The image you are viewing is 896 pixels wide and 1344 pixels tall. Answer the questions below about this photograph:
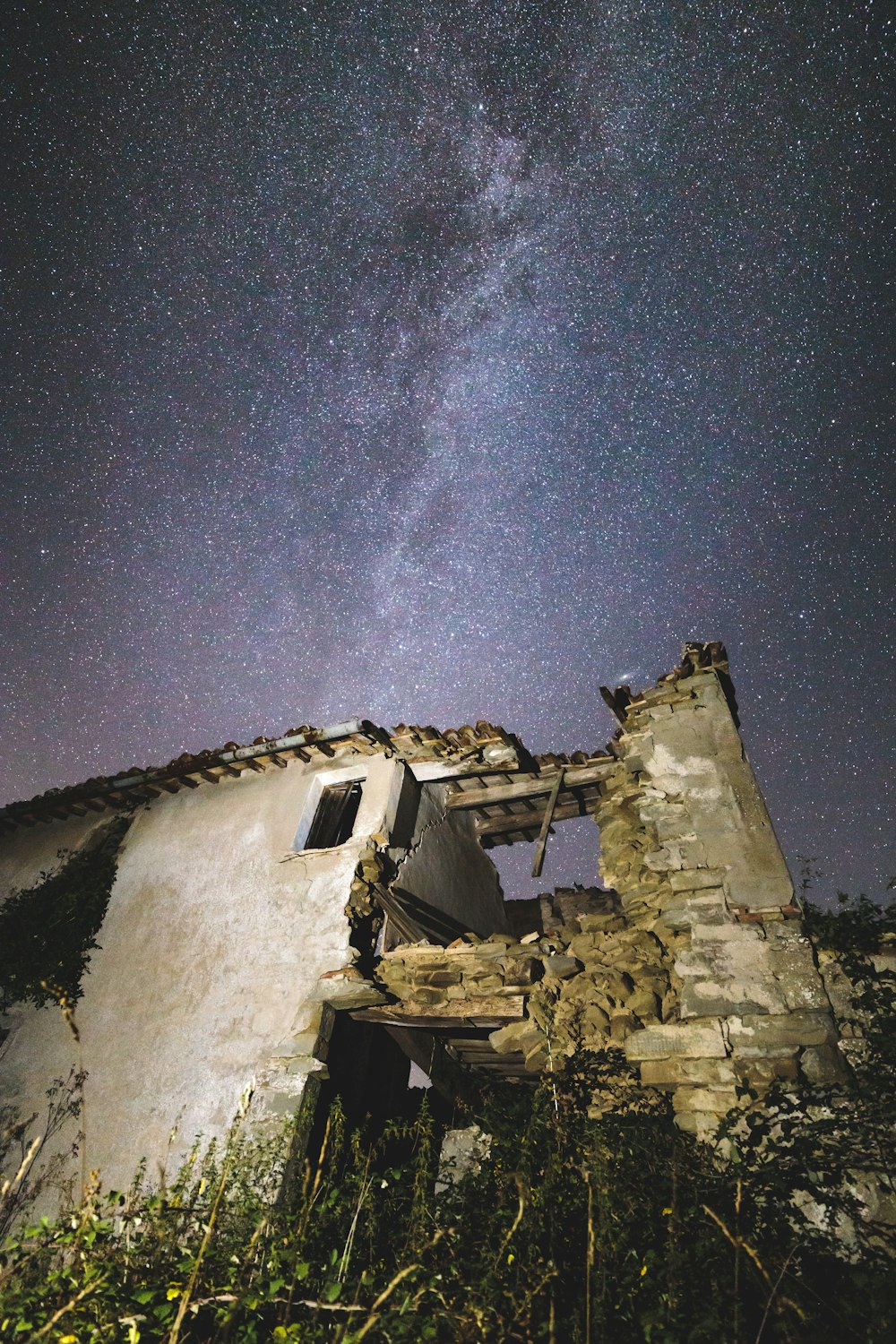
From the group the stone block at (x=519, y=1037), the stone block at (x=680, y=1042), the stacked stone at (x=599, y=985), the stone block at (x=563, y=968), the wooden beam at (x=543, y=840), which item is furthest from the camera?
the wooden beam at (x=543, y=840)

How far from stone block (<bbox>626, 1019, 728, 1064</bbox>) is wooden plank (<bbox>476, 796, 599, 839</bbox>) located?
4.90 meters

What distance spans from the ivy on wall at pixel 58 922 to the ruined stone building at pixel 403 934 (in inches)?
8.7

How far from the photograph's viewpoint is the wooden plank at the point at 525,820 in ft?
34.9

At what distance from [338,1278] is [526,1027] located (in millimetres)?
3255

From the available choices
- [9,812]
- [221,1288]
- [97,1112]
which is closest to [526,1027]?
[221,1288]

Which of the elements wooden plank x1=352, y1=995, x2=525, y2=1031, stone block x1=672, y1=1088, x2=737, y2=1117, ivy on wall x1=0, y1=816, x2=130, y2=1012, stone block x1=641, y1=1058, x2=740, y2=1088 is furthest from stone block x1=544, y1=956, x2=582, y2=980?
ivy on wall x1=0, y1=816, x2=130, y2=1012

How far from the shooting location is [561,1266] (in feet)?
11.9

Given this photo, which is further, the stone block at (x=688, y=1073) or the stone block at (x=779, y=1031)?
the stone block at (x=688, y=1073)

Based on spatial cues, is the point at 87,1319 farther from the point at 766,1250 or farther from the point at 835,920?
the point at 835,920

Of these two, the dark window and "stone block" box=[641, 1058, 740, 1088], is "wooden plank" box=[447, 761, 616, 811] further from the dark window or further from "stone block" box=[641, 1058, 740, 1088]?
"stone block" box=[641, 1058, 740, 1088]

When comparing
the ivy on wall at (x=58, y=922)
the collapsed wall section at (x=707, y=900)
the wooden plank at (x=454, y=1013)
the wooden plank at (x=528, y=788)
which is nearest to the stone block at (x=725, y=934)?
the collapsed wall section at (x=707, y=900)

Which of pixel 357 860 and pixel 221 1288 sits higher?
pixel 357 860

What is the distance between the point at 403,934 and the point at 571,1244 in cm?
472

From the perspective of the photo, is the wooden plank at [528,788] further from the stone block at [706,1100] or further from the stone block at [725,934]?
the stone block at [706,1100]
